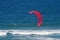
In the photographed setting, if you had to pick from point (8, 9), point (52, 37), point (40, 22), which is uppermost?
point (8, 9)

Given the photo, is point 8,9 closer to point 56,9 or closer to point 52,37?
point 56,9

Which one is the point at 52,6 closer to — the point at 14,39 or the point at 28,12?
the point at 28,12

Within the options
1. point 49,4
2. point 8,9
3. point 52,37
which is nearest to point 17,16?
point 8,9

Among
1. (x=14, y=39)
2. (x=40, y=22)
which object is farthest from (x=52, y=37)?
(x=40, y=22)

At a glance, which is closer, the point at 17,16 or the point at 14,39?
the point at 14,39

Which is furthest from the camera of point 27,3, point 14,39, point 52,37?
point 27,3

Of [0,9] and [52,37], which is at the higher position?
[0,9]

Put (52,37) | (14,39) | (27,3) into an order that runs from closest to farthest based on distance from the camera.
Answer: (14,39), (52,37), (27,3)

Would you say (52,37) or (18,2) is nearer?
(52,37)

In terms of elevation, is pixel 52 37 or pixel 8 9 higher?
pixel 8 9
